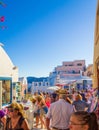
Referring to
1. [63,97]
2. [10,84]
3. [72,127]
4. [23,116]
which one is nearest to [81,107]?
[63,97]

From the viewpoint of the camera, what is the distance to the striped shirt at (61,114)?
6.20 metres

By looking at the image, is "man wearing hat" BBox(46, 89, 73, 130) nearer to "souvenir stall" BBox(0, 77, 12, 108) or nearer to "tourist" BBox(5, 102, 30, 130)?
"tourist" BBox(5, 102, 30, 130)

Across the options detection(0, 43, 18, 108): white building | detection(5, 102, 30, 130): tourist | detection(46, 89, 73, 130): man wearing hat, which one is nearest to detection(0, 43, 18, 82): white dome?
detection(0, 43, 18, 108): white building

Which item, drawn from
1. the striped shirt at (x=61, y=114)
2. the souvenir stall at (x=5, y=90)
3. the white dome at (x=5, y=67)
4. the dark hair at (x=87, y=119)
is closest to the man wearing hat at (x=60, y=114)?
the striped shirt at (x=61, y=114)

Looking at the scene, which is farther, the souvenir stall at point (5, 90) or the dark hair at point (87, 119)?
the souvenir stall at point (5, 90)

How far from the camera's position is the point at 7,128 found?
5246mm

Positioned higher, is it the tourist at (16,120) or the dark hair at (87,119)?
the dark hair at (87,119)

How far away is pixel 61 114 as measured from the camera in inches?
246

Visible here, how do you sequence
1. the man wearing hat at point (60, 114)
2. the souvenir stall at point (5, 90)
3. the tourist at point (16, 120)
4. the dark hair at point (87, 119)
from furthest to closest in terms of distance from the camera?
the souvenir stall at point (5, 90) → the man wearing hat at point (60, 114) → the tourist at point (16, 120) → the dark hair at point (87, 119)

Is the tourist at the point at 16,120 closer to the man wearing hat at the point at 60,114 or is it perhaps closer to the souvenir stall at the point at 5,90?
the man wearing hat at the point at 60,114

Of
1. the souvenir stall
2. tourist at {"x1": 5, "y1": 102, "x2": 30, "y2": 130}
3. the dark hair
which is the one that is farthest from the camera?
the souvenir stall

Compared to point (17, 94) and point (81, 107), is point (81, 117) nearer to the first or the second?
point (81, 107)

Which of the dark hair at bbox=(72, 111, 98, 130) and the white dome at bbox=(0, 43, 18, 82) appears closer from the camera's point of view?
the dark hair at bbox=(72, 111, 98, 130)

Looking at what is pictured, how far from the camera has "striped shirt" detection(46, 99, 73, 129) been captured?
6.20m
